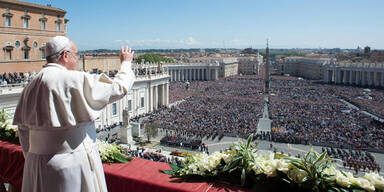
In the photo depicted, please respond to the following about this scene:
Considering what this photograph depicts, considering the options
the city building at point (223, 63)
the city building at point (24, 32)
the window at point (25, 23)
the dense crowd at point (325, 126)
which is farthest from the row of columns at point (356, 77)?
the window at point (25, 23)

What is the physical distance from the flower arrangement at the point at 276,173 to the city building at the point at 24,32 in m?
31.8

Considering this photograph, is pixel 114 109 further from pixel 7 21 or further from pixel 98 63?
pixel 7 21

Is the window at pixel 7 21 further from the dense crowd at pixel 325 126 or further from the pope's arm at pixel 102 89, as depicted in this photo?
the pope's arm at pixel 102 89

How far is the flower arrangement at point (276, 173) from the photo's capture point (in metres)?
3.51

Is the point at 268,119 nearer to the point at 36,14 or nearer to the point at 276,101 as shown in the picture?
the point at 276,101

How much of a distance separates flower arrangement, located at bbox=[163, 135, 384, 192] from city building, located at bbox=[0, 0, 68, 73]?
1254 inches

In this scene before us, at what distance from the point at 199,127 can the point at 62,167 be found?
33045 mm

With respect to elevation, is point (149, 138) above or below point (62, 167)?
below

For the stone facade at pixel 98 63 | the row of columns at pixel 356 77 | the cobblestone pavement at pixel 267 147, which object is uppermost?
the stone facade at pixel 98 63

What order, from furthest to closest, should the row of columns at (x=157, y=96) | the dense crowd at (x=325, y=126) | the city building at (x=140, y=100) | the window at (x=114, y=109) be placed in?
the row of columns at (x=157, y=96)
the window at (x=114, y=109)
the city building at (x=140, y=100)
the dense crowd at (x=325, y=126)

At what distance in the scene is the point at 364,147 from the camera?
28.6 meters

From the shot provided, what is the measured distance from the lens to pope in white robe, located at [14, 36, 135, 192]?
9.11 ft

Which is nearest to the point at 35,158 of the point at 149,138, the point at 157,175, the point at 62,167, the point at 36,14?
the point at 62,167

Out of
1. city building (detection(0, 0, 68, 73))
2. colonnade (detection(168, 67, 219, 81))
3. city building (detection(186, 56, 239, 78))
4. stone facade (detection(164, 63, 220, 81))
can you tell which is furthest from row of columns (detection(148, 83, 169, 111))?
city building (detection(186, 56, 239, 78))
